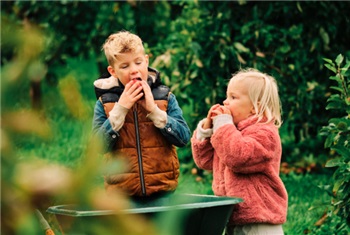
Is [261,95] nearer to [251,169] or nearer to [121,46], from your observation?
[251,169]

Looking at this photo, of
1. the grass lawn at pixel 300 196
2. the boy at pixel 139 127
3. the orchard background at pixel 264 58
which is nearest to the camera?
the boy at pixel 139 127

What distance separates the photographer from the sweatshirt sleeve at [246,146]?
10.7 feet

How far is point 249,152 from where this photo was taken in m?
3.27

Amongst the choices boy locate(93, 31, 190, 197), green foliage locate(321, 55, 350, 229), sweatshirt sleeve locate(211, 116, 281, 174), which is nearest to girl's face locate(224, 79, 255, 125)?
sweatshirt sleeve locate(211, 116, 281, 174)

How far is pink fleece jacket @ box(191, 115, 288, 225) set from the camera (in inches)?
129

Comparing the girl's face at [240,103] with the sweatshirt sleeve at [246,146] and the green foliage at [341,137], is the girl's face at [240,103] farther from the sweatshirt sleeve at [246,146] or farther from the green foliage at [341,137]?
the green foliage at [341,137]

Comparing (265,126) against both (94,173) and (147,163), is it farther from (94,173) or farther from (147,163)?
(94,173)

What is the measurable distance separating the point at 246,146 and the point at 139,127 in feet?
1.65

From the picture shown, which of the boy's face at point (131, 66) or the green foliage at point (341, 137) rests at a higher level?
the boy's face at point (131, 66)

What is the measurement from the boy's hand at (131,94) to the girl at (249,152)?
341 mm

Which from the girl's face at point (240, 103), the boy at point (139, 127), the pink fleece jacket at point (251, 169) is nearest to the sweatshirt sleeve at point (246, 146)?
the pink fleece jacket at point (251, 169)

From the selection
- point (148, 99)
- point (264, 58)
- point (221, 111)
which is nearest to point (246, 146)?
point (221, 111)

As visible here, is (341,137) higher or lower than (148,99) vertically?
lower

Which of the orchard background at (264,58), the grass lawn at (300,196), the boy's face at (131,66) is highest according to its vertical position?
the boy's face at (131,66)
